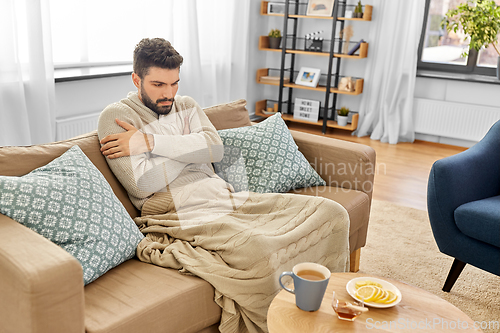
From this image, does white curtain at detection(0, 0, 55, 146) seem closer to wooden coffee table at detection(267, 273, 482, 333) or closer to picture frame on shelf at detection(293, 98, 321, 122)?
wooden coffee table at detection(267, 273, 482, 333)

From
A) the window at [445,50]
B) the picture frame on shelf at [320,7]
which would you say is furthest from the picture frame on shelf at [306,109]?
the window at [445,50]

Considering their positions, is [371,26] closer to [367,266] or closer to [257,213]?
[367,266]

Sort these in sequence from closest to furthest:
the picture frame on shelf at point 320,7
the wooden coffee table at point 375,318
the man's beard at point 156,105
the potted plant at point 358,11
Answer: the wooden coffee table at point 375,318, the man's beard at point 156,105, the potted plant at point 358,11, the picture frame on shelf at point 320,7

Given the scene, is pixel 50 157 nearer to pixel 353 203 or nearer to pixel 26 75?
pixel 353 203

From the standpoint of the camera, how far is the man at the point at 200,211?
142 centimetres

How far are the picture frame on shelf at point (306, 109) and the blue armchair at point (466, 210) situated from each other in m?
2.92

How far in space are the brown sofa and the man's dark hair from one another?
12.5 inches

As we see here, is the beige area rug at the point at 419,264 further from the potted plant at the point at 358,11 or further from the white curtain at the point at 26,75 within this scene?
the potted plant at the point at 358,11

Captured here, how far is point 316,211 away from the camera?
164 cm

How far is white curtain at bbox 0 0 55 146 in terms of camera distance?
2.51m

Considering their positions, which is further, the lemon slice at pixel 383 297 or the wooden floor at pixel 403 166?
the wooden floor at pixel 403 166

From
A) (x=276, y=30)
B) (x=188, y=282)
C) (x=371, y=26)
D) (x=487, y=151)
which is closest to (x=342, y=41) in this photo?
(x=371, y=26)

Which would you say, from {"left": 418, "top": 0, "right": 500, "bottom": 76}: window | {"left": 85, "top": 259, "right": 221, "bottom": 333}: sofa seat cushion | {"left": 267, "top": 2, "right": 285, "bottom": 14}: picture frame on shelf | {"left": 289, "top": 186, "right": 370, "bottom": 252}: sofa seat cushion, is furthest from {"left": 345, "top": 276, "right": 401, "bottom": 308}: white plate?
{"left": 267, "top": 2, "right": 285, "bottom": 14}: picture frame on shelf

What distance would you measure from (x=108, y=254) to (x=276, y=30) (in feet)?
13.7
